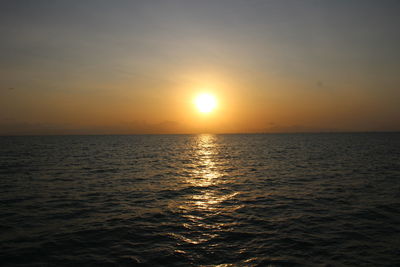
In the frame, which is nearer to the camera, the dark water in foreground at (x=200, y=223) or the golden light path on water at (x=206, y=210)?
the dark water in foreground at (x=200, y=223)

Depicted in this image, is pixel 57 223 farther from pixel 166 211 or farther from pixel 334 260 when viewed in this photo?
pixel 334 260

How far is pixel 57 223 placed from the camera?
14469 mm

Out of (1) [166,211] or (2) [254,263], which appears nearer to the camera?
(2) [254,263]

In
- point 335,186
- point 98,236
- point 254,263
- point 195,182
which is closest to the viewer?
point 254,263

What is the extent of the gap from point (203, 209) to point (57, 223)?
8780 millimetres

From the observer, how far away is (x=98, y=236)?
41.4 feet

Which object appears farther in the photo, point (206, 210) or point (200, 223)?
point (206, 210)

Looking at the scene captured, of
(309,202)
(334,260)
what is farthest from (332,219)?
(334,260)

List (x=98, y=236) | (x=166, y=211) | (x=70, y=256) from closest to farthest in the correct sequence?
(x=70, y=256) → (x=98, y=236) → (x=166, y=211)

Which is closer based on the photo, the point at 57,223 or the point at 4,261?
the point at 4,261

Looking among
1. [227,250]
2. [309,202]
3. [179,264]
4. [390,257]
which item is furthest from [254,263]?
[309,202]

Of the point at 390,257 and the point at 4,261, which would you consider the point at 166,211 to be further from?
the point at 390,257

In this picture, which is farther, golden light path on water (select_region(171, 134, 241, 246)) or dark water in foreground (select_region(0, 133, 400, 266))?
golden light path on water (select_region(171, 134, 241, 246))

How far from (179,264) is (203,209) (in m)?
7.56
